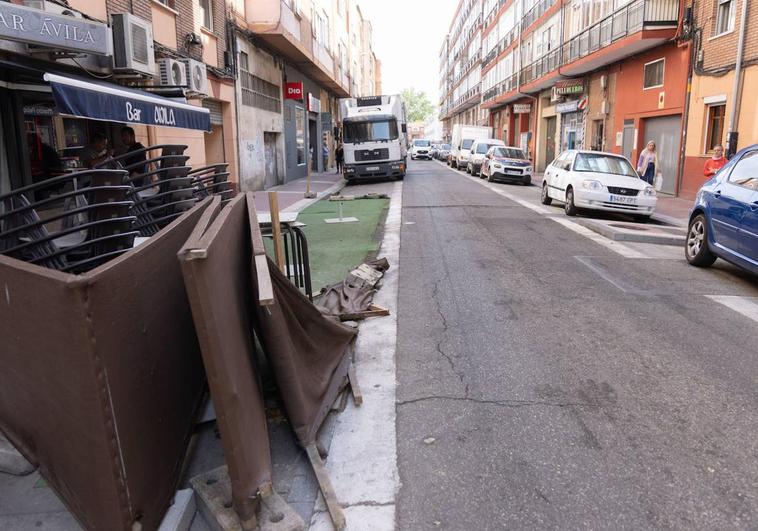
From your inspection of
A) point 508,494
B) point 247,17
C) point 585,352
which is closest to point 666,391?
point 585,352

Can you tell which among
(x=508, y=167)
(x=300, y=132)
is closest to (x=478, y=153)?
(x=508, y=167)

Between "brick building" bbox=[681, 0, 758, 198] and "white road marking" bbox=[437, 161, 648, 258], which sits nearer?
"white road marking" bbox=[437, 161, 648, 258]

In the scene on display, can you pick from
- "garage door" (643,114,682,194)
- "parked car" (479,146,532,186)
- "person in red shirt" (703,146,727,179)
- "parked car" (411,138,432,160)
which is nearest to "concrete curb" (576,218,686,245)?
"person in red shirt" (703,146,727,179)

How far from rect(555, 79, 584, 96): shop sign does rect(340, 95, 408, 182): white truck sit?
373 inches

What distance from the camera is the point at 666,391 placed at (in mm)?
4211

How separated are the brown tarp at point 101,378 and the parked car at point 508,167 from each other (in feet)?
75.2

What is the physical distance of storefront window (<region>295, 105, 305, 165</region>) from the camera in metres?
28.9

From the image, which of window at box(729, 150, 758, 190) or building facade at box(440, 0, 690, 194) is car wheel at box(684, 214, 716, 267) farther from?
building facade at box(440, 0, 690, 194)

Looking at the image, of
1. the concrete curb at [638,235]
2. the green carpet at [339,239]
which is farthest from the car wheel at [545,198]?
the concrete curb at [638,235]

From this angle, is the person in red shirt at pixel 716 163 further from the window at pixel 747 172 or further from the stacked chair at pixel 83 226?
the stacked chair at pixel 83 226

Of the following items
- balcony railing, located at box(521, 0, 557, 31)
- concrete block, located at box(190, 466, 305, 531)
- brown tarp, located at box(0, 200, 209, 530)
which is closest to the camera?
brown tarp, located at box(0, 200, 209, 530)

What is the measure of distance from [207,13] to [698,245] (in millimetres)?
14523

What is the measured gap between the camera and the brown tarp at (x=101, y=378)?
6.90 feet

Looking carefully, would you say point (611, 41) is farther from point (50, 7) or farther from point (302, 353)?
point (302, 353)
